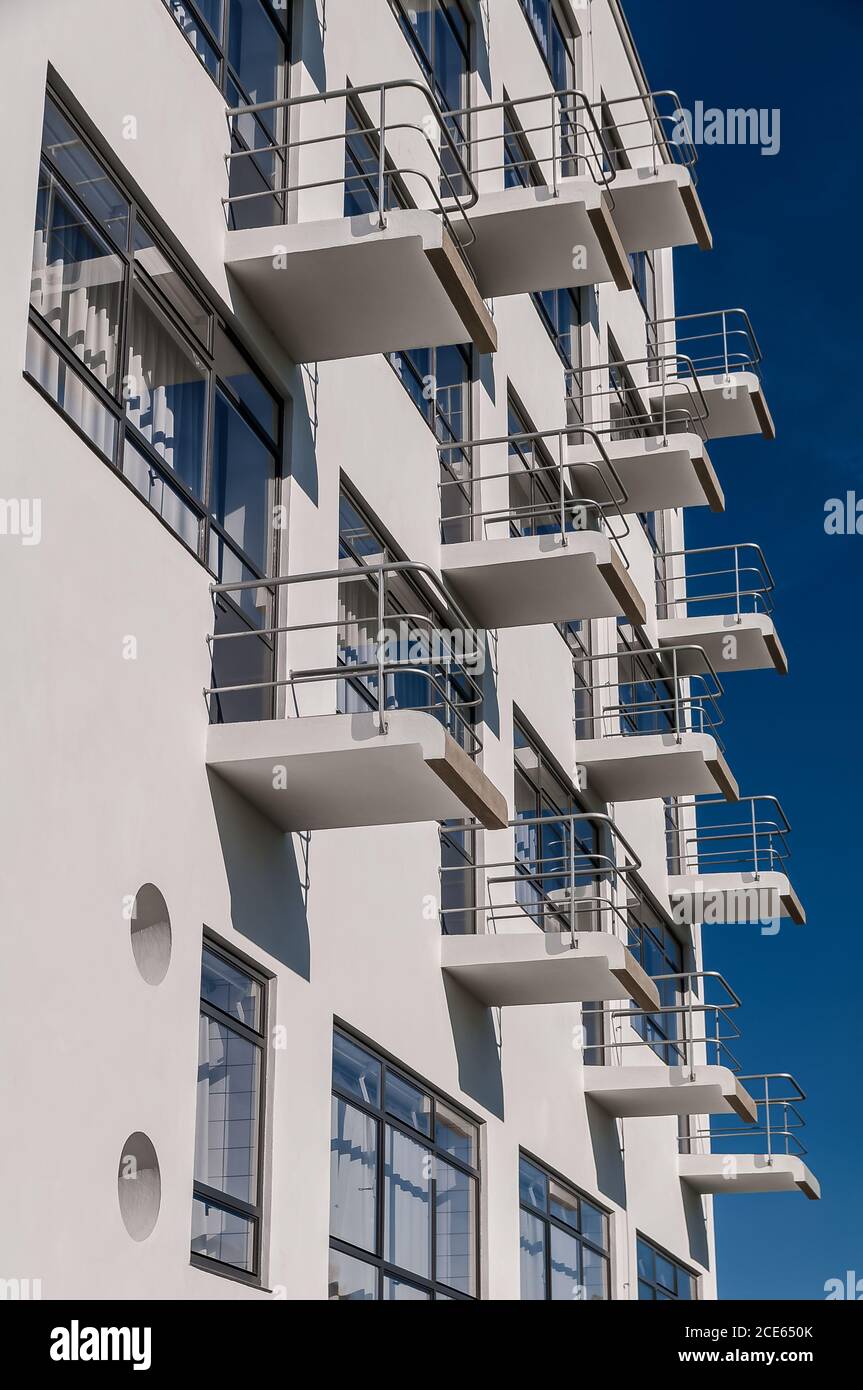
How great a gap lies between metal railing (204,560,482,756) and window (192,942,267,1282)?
1562mm

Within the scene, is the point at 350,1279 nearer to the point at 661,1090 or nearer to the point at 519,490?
the point at 661,1090

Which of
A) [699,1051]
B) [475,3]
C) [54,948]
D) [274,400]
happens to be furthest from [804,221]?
[699,1051]

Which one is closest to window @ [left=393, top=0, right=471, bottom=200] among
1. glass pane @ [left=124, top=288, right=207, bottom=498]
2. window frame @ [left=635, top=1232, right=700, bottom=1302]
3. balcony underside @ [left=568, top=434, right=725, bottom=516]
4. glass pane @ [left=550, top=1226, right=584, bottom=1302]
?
balcony underside @ [left=568, top=434, right=725, bottom=516]

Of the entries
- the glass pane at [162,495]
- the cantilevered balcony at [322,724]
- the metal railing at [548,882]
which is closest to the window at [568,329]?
the metal railing at [548,882]

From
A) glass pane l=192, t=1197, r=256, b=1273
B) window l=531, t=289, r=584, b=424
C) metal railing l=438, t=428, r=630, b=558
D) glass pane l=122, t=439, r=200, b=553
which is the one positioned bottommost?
glass pane l=192, t=1197, r=256, b=1273

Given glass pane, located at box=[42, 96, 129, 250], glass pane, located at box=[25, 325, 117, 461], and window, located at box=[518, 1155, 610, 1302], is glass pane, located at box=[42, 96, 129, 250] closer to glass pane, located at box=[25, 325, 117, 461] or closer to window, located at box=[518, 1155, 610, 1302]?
glass pane, located at box=[25, 325, 117, 461]

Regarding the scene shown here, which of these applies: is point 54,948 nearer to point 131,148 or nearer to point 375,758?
point 375,758

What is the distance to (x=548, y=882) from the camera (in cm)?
1672

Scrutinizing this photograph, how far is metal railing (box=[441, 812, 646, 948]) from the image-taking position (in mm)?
13938

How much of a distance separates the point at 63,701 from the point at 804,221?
4902 millimetres

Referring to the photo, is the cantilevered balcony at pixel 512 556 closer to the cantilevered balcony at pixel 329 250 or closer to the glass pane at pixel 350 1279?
the cantilevered balcony at pixel 329 250

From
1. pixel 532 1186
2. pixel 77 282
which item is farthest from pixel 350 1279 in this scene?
pixel 77 282

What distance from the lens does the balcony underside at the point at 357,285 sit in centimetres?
1079

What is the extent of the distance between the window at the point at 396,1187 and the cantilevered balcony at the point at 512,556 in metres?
4.13
